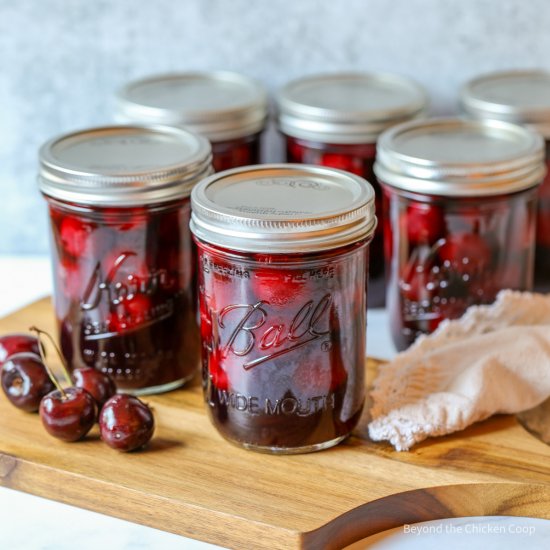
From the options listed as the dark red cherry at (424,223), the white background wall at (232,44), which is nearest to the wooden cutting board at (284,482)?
the dark red cherry at (424,223)

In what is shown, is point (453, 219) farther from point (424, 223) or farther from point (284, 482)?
point (284, 482)

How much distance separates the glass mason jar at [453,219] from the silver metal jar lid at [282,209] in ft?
0.56

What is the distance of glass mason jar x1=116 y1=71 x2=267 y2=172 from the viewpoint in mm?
1456

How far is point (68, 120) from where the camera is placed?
168 cm

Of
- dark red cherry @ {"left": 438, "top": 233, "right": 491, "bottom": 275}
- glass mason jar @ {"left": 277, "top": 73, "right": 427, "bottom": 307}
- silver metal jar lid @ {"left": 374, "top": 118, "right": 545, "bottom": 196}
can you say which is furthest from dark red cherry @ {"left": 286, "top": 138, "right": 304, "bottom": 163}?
dark red cherry @ {"left": 438, "top": 233, "right": 491, "bottom": 275}

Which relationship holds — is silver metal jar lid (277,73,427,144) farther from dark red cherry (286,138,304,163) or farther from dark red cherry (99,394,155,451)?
dark red cherry (99,394,155,451)

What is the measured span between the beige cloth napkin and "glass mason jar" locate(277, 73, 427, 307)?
0.82 ft

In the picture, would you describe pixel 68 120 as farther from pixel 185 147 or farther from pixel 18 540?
pixel 18 540

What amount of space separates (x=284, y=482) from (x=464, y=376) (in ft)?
0.85

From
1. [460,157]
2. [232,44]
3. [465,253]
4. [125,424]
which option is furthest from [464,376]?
[232,44]

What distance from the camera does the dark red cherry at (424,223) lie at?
128 cm

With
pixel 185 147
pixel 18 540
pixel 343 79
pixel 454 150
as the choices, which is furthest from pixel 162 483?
pixel 343 79

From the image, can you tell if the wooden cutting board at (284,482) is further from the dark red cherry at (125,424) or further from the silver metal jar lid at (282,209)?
the silver metal jar lid at (282,209)

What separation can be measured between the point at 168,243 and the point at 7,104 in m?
0.61
